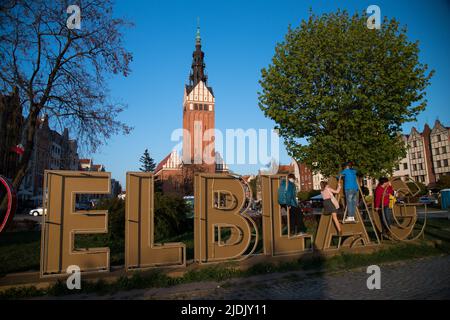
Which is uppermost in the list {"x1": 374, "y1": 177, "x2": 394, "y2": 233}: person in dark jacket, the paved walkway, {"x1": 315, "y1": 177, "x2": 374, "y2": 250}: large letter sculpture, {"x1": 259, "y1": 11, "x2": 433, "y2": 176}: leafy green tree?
{"x1": 259, "y1": 11, "x2": 433, "y2": 176}: leafy green tree

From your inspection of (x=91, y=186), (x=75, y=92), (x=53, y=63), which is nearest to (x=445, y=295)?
(x=91, y=186)

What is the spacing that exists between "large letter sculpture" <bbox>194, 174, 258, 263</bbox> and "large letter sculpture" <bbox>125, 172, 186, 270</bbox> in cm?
58

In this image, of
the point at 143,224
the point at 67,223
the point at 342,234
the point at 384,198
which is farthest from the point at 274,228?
the point at 67,223

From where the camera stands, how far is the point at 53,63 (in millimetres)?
14289

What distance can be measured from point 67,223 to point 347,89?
54.1 ft

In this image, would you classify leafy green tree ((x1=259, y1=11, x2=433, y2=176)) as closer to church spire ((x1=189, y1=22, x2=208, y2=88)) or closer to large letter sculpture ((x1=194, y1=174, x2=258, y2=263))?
large letter sculpture ((x1=194, y1=174, x2=258, y2=263))

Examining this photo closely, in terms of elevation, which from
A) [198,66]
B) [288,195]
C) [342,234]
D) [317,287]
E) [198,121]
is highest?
[198,66]

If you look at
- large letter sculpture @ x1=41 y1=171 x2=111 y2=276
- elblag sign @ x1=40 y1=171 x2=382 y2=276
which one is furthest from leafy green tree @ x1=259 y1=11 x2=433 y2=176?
large letter sculpture @ x1=41 y1=171 x2=111 y2=276

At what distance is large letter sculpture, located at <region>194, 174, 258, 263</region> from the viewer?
25.1ft

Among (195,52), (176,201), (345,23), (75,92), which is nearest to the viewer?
(75,92)

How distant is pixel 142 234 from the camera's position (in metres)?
7.15

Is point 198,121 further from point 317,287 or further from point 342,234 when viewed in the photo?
point 317,287

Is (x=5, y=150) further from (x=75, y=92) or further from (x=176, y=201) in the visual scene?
(x=176, y=201)
